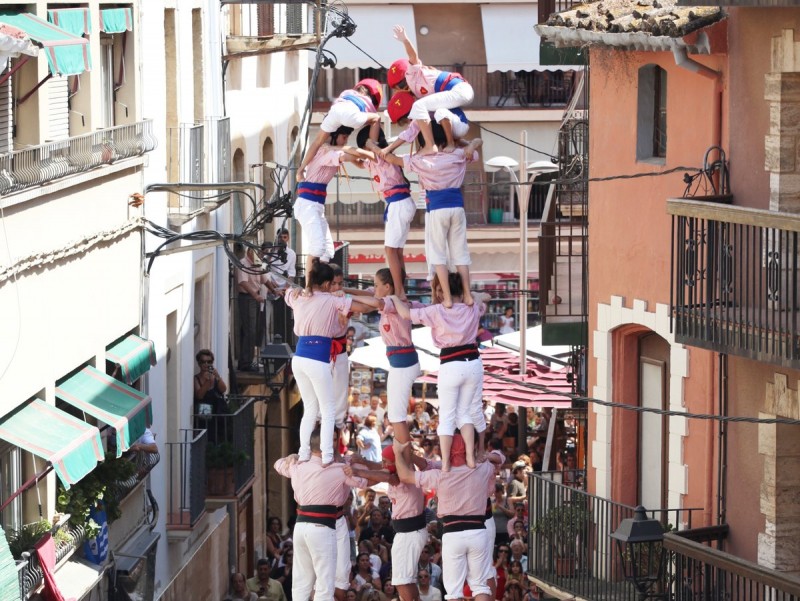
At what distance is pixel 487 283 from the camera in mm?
57375

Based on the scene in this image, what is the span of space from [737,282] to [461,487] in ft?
11.0

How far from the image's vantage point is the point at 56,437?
963 inches

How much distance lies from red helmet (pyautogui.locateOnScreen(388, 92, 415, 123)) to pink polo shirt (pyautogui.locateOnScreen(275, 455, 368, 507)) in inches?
137

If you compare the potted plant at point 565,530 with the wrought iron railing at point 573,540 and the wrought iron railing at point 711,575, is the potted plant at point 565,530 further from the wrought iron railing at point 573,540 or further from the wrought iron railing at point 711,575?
the wrought iron railing at point 711,575

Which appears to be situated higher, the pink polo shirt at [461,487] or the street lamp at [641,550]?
the pink polo shirt at [461,487]

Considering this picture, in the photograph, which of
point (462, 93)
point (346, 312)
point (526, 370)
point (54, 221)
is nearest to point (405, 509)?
point (346, 312)

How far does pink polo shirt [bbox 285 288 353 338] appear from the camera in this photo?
73.7 feet

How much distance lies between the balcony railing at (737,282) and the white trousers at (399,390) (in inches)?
105

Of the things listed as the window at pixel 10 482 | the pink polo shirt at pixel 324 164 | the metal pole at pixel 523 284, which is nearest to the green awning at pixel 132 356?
the window at pixel 10 482

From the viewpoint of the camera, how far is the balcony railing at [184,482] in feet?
105

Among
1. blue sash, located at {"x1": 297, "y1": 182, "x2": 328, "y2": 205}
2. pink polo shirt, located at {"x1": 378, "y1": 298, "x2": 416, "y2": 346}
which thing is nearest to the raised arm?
blue sash, located at {"x1": 297, "y1": 182, "x2": 328, "y2": 205}

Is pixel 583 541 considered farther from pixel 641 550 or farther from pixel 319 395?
pixel 319 395

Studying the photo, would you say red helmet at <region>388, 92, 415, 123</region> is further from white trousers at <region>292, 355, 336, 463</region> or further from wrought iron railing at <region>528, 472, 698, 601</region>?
wrought iron railing at <region>528, 472, 698, 601</region>

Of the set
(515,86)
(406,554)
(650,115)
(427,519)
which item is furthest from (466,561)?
(515,86)
